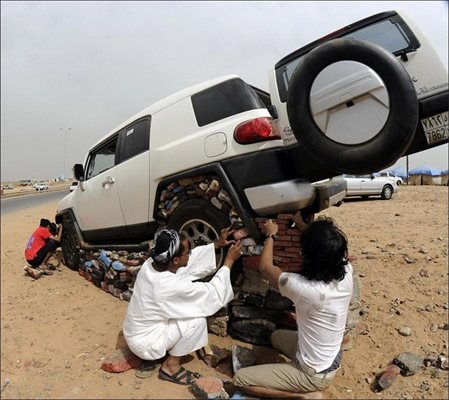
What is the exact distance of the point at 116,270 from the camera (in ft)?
13.5

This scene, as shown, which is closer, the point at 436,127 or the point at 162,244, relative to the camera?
the point at 436,127

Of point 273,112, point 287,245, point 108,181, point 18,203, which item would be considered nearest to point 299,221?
point 287,245

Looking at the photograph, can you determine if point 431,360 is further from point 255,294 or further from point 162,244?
point 162,244

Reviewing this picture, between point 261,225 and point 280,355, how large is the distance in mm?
1066

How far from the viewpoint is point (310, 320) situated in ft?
7.98

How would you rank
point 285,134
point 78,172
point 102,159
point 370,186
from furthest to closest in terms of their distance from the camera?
point 370,186 < point 78,172 < point 102,159 < point 285,134

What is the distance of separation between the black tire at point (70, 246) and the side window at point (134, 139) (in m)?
1.83

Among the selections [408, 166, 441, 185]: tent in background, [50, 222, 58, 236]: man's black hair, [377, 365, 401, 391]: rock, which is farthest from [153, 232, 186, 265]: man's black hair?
[408, 166, 441, 185]: tent in background

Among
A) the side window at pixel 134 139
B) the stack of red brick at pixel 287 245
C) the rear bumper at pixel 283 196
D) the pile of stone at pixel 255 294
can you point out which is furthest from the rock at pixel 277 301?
the side window at pixel 134 139

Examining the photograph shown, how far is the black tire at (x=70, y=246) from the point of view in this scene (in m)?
5.40

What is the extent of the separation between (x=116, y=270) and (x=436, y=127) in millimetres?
3359

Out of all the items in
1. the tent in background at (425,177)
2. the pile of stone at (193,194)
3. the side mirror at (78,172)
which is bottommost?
the tent in background at (425,177)

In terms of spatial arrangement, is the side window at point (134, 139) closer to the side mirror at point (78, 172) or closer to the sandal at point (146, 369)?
the side mirror at point (78, 172)

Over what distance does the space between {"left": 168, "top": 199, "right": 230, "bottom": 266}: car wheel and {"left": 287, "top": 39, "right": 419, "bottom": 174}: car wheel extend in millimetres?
976
